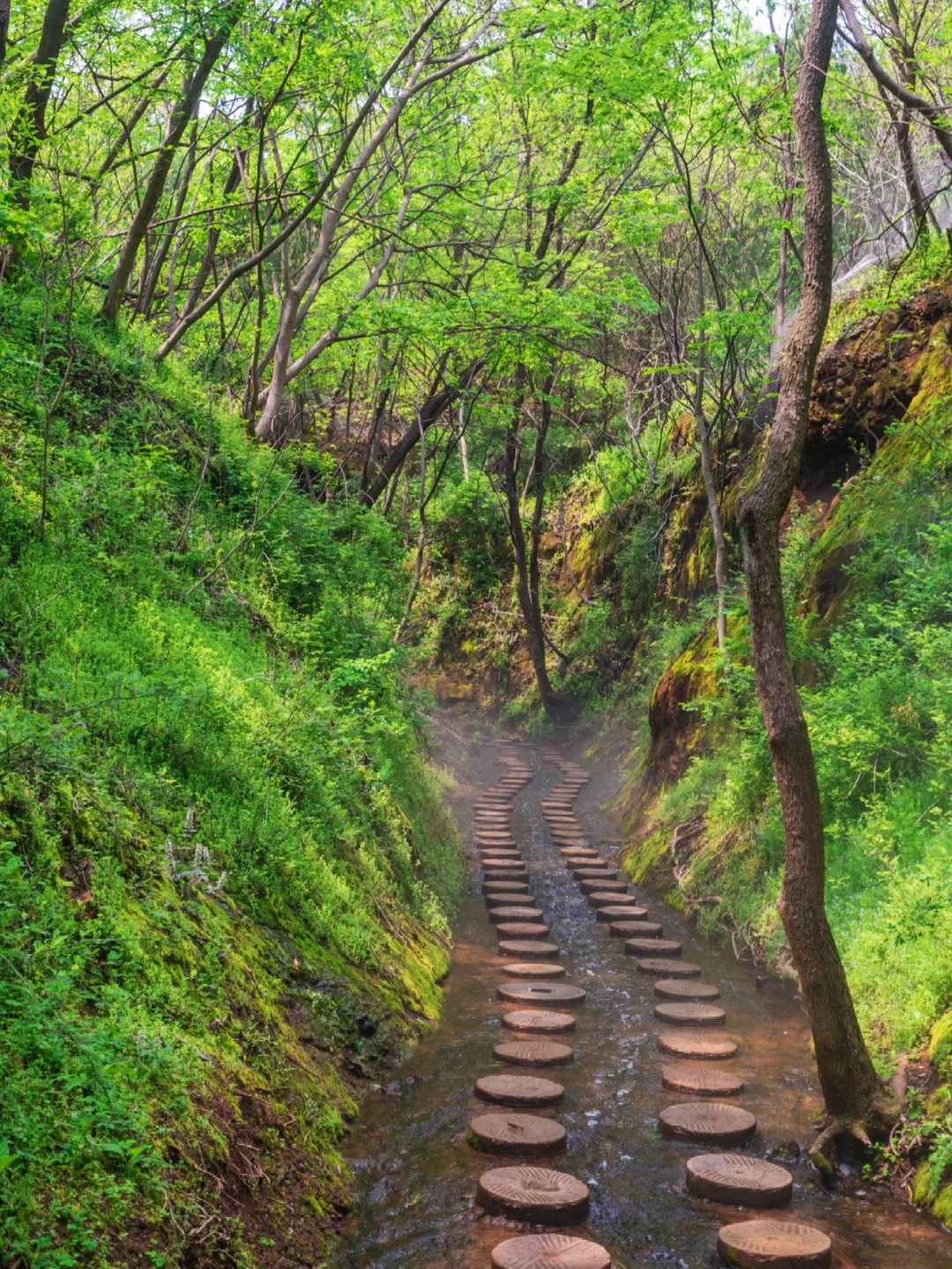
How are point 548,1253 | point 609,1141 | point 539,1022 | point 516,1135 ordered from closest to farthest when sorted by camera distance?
point 548,1253, point 516,1135, point 609,1141, point 539,1022

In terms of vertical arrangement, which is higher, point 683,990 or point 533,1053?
point 683,990

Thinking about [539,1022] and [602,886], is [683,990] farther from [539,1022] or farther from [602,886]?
[602,886]

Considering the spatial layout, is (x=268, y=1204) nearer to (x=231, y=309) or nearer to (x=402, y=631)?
(x=402, y=631)

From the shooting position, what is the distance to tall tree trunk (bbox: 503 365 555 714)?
60.6 ft

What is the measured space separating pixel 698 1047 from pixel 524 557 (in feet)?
46.4

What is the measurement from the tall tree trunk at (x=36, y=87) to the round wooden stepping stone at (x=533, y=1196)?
6943mm

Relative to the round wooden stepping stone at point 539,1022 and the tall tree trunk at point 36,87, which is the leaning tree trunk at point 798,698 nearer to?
the round wooden stepping stone at point 539,1022

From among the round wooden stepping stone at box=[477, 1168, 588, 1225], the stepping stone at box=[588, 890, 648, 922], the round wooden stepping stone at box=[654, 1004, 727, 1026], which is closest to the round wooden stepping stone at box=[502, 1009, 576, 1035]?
the round wooden stepping stone at box=[654, 1004, 727, 1026]

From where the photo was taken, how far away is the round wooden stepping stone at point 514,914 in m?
9.64

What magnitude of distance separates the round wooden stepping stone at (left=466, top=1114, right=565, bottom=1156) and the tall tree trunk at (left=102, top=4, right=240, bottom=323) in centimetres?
784

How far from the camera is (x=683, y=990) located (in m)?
7.54

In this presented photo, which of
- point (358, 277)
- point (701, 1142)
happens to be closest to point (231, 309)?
point (358, 277)

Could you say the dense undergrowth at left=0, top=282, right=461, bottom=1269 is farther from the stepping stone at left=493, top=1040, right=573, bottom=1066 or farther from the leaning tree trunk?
the leaning tree trunk

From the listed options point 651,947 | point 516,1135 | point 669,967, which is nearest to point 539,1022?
point 669,967
